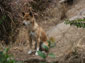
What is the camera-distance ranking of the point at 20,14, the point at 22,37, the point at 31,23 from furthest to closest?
1. the point at 22,37
2. the point at 20,14
3. the point at 31,23

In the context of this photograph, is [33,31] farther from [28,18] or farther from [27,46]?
[27,46]

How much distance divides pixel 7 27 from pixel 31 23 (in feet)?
4.30

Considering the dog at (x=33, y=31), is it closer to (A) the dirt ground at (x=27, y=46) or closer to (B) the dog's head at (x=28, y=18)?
(B) the dog's head at (x=28, y=18)

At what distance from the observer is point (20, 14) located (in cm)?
811

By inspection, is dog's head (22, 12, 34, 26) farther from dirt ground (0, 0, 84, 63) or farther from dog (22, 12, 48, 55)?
dirt ground (0, 0, 84, 63)

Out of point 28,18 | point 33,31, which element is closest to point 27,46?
point 33,31

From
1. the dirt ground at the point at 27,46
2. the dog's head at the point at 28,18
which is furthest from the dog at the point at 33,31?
the dirt ground at the point at 27,46

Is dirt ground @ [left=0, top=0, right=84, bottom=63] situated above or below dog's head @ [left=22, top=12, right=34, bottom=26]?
below

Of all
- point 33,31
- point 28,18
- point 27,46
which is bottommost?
point 27,46

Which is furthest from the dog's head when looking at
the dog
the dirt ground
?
the dirt ground

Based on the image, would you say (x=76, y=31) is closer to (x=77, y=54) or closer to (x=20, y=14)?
(x=20, y=14)

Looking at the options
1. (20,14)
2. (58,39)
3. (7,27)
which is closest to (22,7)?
(20,14)

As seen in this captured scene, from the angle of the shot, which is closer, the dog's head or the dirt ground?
the dirt ground

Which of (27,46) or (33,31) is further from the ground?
(33,31)
